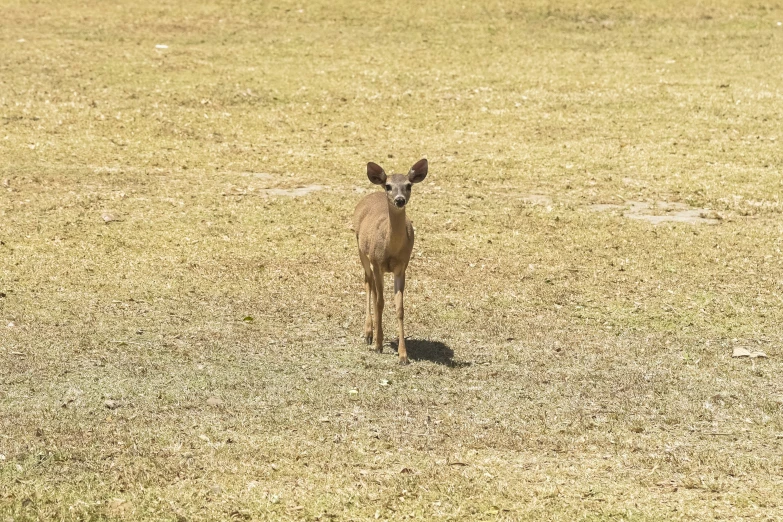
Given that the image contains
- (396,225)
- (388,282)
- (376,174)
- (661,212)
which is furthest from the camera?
(661,212)

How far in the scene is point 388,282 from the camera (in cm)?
1380

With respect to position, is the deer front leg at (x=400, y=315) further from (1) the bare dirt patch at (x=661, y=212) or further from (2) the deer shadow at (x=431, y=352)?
(1) the bare dirt patch at (x=661, y=212)

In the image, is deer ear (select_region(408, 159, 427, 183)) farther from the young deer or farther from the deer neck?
the deer neck

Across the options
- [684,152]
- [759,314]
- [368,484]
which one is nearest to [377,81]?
[684,152]

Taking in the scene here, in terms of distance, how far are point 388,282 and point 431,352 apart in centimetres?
263

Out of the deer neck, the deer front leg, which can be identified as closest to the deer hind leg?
the deer front leg

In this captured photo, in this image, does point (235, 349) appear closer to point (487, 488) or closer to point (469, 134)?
point (487, 488)

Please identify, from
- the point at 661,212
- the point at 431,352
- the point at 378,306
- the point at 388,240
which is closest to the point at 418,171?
the point at 388,240

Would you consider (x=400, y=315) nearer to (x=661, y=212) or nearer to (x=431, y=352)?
(x=431, y=352)

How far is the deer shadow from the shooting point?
10.9m

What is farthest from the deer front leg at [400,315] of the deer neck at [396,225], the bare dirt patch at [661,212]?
the bare dirt patch at [661,212]

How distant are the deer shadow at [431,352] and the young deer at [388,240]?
8.4 inches

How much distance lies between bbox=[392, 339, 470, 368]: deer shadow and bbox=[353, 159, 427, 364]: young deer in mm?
212

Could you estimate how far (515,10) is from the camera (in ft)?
108
